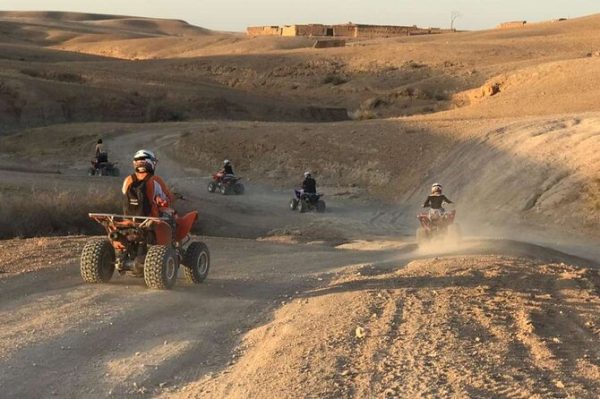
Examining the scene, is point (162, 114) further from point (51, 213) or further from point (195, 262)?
point (195, 262)

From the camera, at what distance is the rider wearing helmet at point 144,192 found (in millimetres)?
10281

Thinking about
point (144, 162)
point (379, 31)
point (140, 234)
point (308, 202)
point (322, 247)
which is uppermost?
point (379, 31)

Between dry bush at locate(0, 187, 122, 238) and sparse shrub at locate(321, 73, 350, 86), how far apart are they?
2176 inches

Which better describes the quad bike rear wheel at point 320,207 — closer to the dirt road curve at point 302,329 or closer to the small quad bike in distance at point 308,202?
the small quad bike in distance at point 308,202

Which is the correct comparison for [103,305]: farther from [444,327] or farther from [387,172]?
[387,172]

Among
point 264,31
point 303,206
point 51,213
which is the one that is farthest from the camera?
point 264,31

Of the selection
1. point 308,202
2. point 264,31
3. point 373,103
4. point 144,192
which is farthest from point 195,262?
point 264,31

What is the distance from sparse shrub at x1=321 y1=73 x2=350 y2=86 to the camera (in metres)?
75.4

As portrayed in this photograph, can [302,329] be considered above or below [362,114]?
above

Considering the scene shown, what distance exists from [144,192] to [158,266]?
1.00m

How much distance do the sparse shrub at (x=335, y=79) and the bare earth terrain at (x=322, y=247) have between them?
7.34 metres

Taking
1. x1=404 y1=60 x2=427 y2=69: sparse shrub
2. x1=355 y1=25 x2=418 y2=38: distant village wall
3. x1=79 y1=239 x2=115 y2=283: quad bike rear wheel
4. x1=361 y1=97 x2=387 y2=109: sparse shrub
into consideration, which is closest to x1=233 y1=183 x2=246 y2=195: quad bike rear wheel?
x1=79 y1=239 x2=115 y2=283: quad bike rear wheel

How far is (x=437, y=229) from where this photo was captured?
18547mm

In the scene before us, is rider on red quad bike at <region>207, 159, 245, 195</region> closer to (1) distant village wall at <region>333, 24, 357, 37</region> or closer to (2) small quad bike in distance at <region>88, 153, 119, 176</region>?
(2) small quad bike in distance at <region>88, 153, 119, 176</region>
